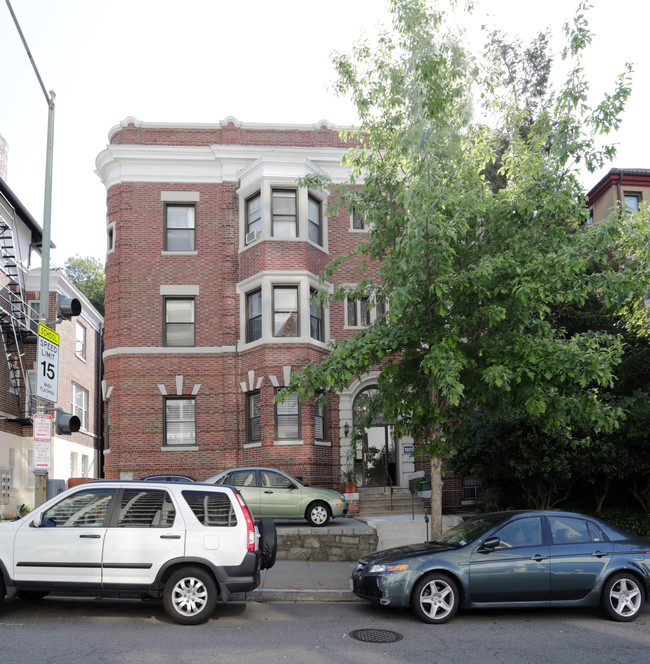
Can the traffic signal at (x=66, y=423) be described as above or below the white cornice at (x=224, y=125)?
below

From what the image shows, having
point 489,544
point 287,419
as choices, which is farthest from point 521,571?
point 287,419

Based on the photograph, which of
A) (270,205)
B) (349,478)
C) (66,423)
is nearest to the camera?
(66,423)

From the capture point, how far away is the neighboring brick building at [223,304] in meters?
20.9

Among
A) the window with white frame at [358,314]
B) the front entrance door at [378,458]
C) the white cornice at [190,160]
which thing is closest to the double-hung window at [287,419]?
the front entrance door at [378,458]

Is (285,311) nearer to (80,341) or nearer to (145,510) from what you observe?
(145,510)

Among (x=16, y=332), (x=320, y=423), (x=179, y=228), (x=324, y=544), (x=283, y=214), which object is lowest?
(x=324, y=544)

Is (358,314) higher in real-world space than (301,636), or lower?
higher

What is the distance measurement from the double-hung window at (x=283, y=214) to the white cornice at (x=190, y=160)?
1.21 metres

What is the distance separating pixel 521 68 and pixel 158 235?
13.4 m

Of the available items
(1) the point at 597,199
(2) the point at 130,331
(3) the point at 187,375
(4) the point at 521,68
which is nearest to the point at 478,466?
(3) the point at 187,375

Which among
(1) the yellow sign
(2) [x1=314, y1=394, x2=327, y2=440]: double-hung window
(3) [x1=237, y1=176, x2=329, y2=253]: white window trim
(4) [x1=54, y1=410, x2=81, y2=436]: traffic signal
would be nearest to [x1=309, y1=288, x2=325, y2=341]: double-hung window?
(3) [x1=237, y1=176, x2=329, y2=253]: white window trim

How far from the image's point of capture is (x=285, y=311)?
830 inches

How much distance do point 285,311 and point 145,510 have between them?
12.5 meters

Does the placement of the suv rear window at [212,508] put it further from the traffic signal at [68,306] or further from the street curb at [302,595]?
the traffic signal at [68,306]
